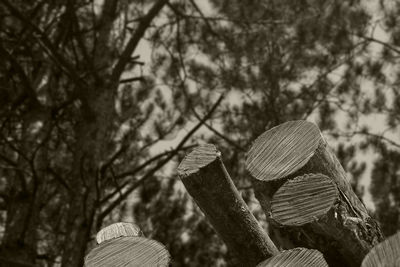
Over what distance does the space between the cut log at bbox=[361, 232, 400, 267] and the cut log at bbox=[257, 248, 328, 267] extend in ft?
0.70

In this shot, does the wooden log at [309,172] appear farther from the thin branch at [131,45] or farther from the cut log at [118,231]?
the thin branch at [131,45]

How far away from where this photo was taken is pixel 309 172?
164 cm

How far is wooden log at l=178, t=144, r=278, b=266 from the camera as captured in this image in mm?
→ 1612

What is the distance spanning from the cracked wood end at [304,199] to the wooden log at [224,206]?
0.29ft

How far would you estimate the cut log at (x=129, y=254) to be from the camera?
1.62m

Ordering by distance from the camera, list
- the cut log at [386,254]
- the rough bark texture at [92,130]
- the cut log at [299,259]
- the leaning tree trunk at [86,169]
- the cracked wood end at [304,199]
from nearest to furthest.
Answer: the cut log at [386,254], the cut log at [299,259], the cracked wood end at [304,199], the leaning tree trunk at [86,169], the rough bark texture at [92,130]

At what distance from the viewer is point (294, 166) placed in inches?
64.3

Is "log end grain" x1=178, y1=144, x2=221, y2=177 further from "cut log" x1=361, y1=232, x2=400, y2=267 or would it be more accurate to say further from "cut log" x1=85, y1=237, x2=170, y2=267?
"cut log" x1=361, y1=232, x2=400, y2=267

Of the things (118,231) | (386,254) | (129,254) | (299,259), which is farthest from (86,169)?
(386,254)

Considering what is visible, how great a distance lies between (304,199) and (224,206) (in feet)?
0.63

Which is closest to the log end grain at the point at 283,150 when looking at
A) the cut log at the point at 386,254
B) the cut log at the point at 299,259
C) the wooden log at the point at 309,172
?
the wooden log at the point at 309,172

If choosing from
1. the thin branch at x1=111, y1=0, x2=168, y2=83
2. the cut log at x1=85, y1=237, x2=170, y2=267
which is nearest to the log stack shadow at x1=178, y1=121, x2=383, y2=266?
the cut log at x1=85, y1=237, x2=170, y2=267

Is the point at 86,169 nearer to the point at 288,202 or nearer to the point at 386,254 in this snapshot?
the point at 288,202

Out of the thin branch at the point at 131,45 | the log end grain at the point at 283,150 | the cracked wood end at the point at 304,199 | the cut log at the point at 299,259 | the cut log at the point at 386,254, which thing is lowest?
the cut log at the point at 386,254
